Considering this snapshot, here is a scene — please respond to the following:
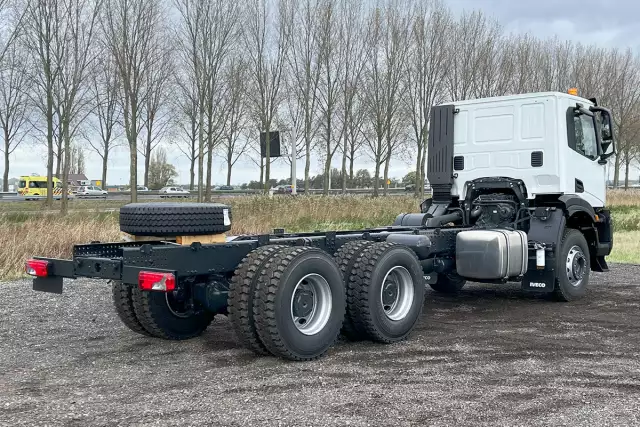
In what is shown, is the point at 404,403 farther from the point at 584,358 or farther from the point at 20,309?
the point at 20,309

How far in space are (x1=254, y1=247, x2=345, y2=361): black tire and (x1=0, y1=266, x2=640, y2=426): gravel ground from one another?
0.16m

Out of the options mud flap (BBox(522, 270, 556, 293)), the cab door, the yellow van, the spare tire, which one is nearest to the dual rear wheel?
the spare tire

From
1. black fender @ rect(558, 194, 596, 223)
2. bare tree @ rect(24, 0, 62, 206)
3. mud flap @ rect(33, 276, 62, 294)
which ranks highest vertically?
bare tree @ rect(24, 0, 62, 206)

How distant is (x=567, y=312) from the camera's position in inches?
299

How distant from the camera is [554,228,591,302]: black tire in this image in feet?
26.6

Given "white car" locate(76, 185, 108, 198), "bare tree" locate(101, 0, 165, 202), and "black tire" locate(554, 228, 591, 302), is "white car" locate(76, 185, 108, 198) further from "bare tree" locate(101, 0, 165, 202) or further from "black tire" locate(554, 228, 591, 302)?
"black tire" locate(554, 228, 591, 302)

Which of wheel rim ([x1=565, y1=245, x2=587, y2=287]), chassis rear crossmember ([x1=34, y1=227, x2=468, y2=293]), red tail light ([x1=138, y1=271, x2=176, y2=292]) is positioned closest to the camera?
red tail light ([x1=138, y1=271, x2=176, y2=292])

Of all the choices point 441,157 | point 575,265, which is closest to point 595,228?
point 575,265

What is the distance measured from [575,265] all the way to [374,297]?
12.9 feet

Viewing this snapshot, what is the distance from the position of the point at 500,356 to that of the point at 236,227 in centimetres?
1105

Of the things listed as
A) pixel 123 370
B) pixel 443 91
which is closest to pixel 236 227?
pixel 123 370

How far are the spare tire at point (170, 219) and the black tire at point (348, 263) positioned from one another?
1.20 m

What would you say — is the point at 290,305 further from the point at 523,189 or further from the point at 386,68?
the point at 386,68

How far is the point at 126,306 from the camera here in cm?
605
